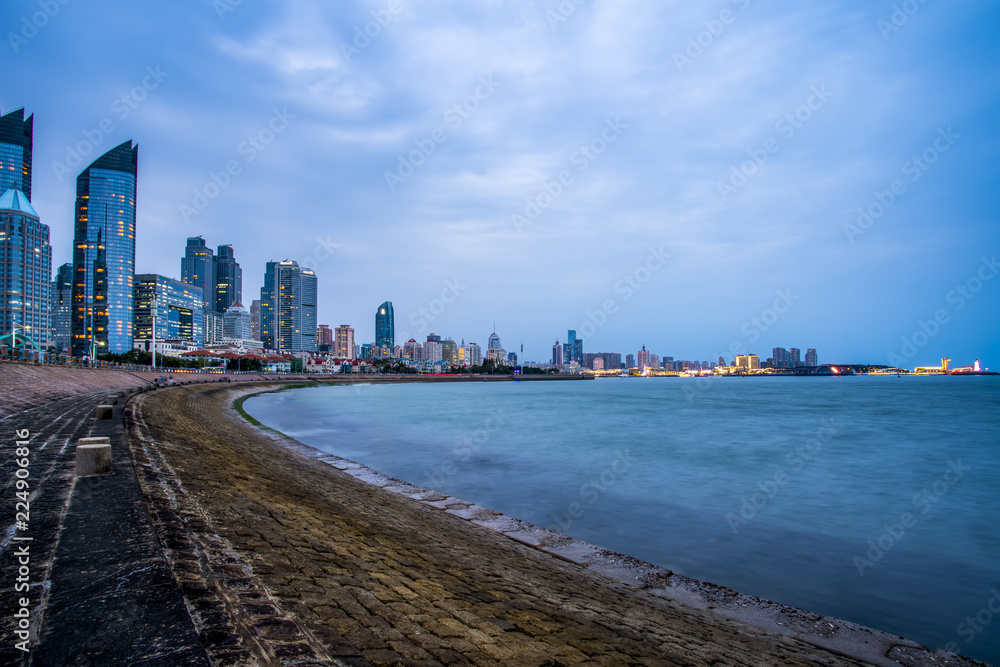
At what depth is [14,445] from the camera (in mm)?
11234

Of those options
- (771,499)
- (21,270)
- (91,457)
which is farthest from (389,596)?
(21,270)

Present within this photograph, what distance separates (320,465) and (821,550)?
14.8 m

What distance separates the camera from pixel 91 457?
330 inches

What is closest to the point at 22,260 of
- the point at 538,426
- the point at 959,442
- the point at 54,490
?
the point at 538,426

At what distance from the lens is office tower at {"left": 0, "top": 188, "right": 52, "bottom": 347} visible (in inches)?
5782

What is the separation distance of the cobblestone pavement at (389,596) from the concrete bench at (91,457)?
70cm

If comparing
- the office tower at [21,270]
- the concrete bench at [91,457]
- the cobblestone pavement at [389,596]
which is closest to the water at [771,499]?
the cobblestone pavement at [389,596]

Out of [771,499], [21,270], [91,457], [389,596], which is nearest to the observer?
[389,596]

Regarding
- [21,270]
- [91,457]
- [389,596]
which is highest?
[21,270]

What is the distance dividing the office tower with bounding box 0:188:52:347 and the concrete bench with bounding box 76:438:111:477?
183m

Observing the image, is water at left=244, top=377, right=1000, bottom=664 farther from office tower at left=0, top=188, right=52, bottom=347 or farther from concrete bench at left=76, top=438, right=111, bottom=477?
office tower at left=0, top=188, right=52, bottom=347

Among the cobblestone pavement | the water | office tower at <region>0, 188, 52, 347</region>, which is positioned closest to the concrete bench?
the cobblestone pavement

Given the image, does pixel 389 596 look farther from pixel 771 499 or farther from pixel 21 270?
pixel 21 270

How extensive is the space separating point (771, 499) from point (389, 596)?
15.5m
